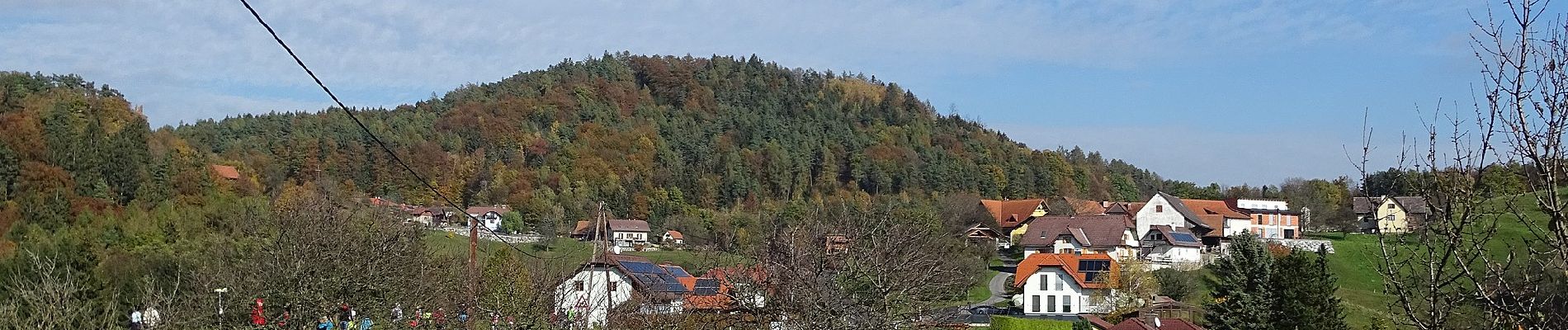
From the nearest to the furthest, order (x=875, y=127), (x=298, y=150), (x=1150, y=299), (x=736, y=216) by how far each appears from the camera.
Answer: (x=1150, y=299) → (x=736, y=216) → (x=298, y=150) → (x=875, y=127)

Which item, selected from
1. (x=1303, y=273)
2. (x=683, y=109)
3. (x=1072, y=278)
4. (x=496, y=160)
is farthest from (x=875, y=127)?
(x=1303, y=273)

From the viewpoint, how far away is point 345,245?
2167cm

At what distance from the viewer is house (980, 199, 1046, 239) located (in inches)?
2928

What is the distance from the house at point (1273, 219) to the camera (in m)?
70.9

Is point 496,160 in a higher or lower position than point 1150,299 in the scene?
higher

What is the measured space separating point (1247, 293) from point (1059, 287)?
49.9 ft

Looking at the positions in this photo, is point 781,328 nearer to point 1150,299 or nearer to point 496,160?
point 1150,299

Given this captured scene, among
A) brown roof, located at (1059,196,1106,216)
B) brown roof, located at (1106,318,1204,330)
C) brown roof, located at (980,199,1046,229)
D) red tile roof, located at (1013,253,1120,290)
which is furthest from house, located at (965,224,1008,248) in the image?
brown roof, located at (1106,318,1204,330)

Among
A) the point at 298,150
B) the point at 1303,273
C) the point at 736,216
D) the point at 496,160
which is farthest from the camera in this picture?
the point at 496,160

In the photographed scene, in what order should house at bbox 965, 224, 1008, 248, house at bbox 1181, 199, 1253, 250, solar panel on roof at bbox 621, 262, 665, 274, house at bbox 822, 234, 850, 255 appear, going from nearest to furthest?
house at bbox 822, 234, 850, 255, solar panel on roof at bbox 621, 262, 665, 274, house at bbox 965, 224, 1008, 248, house at bbox 1181, 199, 1253, 250

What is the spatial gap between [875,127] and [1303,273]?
105206 millimetres

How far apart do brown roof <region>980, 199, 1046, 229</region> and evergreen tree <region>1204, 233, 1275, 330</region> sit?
45.4 metres

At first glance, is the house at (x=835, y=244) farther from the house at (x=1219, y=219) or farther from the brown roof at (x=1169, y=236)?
the house at (x=1219, y=219)

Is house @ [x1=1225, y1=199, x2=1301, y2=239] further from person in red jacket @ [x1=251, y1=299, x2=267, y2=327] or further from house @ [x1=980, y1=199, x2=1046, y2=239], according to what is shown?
person in red jacket @ [x1=251, y1=299, x2=267, y2=327]
